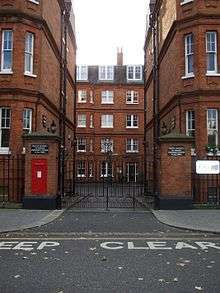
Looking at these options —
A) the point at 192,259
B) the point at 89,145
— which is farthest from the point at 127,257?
the point at 89,145

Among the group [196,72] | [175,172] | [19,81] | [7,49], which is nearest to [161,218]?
[175,172]

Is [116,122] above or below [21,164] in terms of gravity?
above

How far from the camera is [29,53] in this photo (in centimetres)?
2191

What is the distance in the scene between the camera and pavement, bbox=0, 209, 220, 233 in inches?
505

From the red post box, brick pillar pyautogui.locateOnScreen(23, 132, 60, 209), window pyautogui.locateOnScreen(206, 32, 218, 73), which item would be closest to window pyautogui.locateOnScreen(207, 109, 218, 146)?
window pyautogui.locateOnScreen(206, 32, 218, 73)

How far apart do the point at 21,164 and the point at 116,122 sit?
3717 cm

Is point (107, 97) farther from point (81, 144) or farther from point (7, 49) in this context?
point (7, 49)

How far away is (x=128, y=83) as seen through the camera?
192 ft

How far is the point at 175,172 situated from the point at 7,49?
406 inches

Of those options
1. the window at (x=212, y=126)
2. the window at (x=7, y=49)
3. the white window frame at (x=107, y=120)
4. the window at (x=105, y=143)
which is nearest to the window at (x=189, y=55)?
the window at (x=212, y=126)

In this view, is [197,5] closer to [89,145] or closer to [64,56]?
[64,56]

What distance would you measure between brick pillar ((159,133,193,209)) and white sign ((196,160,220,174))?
91 cm

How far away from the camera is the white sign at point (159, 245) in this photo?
9680mm

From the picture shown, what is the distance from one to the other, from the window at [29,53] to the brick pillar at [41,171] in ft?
17.1
